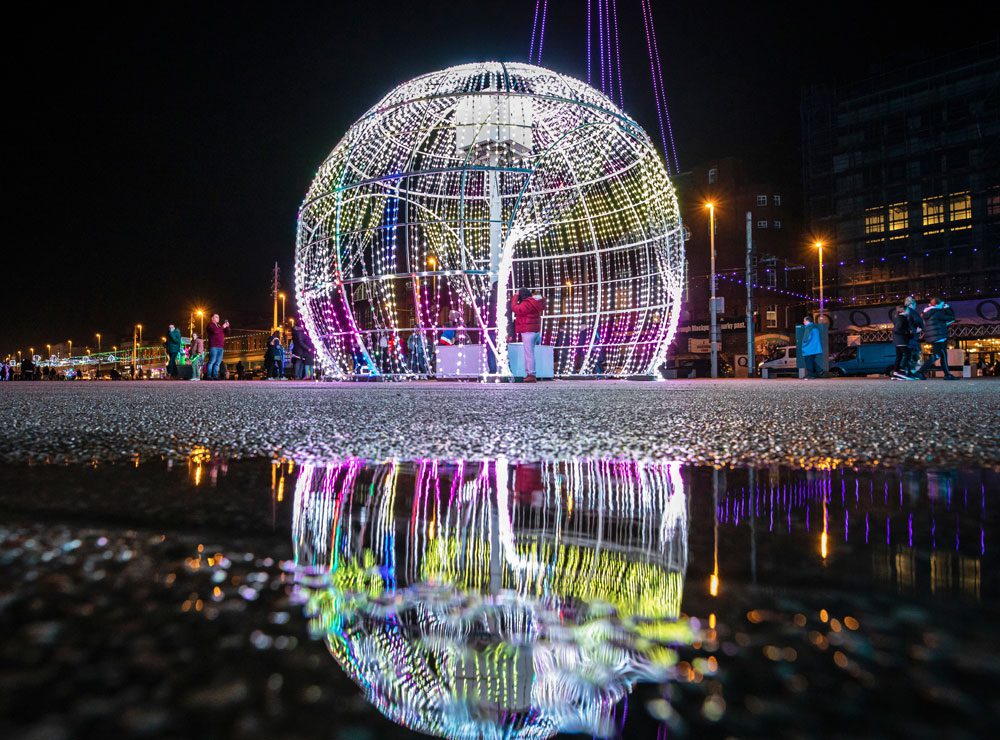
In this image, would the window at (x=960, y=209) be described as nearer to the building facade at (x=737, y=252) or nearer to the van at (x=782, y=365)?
the building facade at (x=737, y=252)

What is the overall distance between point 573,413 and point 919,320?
11.0m

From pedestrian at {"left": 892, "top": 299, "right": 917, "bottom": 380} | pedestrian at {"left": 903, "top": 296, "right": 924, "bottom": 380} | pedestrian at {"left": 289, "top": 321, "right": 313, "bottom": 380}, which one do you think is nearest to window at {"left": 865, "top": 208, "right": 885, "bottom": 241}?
pedestrian at {"left": 903, "top": 296, "right": 924, "bottom": 380}

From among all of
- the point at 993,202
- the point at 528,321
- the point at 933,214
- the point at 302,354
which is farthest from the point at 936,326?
the point at 933,214

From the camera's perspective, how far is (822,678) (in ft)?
1.06

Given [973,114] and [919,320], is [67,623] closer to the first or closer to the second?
[919,320]

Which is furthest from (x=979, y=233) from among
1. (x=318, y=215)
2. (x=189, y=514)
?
(x=189, y=514)

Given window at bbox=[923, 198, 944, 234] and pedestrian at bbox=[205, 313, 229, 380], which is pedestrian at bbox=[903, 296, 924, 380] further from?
window at bbox=[923, 198, 944, 234]

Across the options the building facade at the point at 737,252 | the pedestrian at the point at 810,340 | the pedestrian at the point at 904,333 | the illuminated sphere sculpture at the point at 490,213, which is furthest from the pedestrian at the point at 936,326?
the building facade at the point at 737,252

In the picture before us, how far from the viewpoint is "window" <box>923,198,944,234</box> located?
3444 cm

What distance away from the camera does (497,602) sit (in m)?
0.47

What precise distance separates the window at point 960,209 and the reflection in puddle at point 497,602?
4039 centimetres

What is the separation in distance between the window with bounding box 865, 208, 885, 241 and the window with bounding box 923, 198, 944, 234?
2063 mm

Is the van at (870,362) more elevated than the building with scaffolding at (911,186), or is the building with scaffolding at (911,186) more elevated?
the building with scaffolding at (911,186)

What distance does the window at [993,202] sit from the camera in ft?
107
